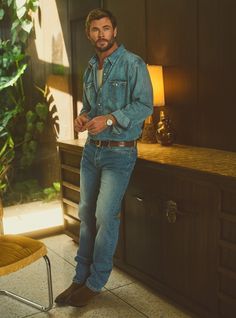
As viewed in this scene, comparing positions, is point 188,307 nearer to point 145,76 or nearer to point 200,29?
point 145,76

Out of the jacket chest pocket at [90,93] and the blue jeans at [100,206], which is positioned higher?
the jacket chest pocket at [90,93]

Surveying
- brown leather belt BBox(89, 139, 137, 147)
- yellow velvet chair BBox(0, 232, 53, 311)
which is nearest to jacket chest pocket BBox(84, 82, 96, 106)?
brown leather belt BBox(89, 139, 137, 147)

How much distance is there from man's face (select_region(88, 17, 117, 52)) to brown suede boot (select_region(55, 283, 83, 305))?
1.30 meters

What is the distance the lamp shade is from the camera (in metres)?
2.90

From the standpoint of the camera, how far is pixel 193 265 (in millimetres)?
2219

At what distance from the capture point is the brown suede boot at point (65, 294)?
2453 mm

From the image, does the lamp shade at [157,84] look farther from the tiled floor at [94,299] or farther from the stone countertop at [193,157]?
the tiled floor at [94,299]

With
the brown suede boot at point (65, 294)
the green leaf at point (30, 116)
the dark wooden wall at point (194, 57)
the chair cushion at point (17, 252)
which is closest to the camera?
the chair cushion at point (17, 252)

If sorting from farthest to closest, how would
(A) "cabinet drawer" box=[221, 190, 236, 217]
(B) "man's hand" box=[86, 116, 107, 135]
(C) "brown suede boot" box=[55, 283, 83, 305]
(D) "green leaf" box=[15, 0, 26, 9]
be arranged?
1. (D) "green leaf" box=[15, 0, 26, 9]
2. (C) "brown suede boot" box=[55, 283, 83, 305]
3. (B) "man's hand" box=[86, 116, 107, 135]
4. (A) "cabinet drawer" box=[221, 190, 236, 217]

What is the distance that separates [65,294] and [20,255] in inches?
17.5

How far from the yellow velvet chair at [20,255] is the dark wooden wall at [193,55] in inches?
48.1

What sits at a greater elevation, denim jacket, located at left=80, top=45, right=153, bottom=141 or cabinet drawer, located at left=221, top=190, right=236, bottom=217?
denim jacket, located at left=80, top=45, right=153, bottom=141

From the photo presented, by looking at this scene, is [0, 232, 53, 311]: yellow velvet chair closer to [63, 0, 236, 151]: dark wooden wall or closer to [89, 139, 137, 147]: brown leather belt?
[89, 139, 137, 147]: brown leather belt

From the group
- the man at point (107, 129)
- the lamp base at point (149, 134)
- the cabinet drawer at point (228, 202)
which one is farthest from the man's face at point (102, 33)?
the cabinet drawer at point (228, 202)
